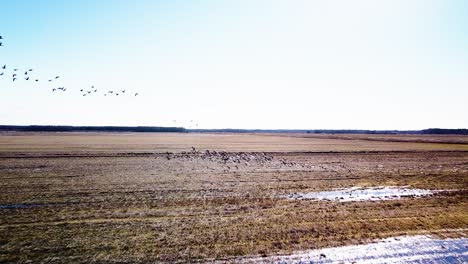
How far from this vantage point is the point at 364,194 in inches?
755

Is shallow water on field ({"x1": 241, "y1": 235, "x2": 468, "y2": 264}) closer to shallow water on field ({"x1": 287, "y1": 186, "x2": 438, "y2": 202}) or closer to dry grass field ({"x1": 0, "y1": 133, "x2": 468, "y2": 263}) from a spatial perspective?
dry grass field ({"x1": 0, "y1": 133, "x2": 468, "y2": 263})

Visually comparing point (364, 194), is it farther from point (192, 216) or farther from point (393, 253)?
point (192, 216)

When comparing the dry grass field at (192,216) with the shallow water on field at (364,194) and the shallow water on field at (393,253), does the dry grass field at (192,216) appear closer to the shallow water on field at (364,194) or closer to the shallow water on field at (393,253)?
the shallow water on field at (393,253)

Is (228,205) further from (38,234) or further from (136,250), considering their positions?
(38,234)

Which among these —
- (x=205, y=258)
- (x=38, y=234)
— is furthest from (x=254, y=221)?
(x=38, y=234)

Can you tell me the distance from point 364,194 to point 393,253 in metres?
9.20

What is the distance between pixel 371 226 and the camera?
1288 cm

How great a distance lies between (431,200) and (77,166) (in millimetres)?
25880

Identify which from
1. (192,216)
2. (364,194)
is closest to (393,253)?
(192,216)

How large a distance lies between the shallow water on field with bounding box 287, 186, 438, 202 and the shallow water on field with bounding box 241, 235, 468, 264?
6421 mm

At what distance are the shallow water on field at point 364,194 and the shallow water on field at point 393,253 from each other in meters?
6.42

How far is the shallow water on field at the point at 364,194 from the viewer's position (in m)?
18.1

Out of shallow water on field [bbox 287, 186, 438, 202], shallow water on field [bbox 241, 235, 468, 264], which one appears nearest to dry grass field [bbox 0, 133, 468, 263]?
shallow water on field [bbox 241, 235, 468, 264]

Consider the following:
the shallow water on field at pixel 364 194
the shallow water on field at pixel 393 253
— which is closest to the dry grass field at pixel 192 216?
the shallow water on field at pixel 393 253
